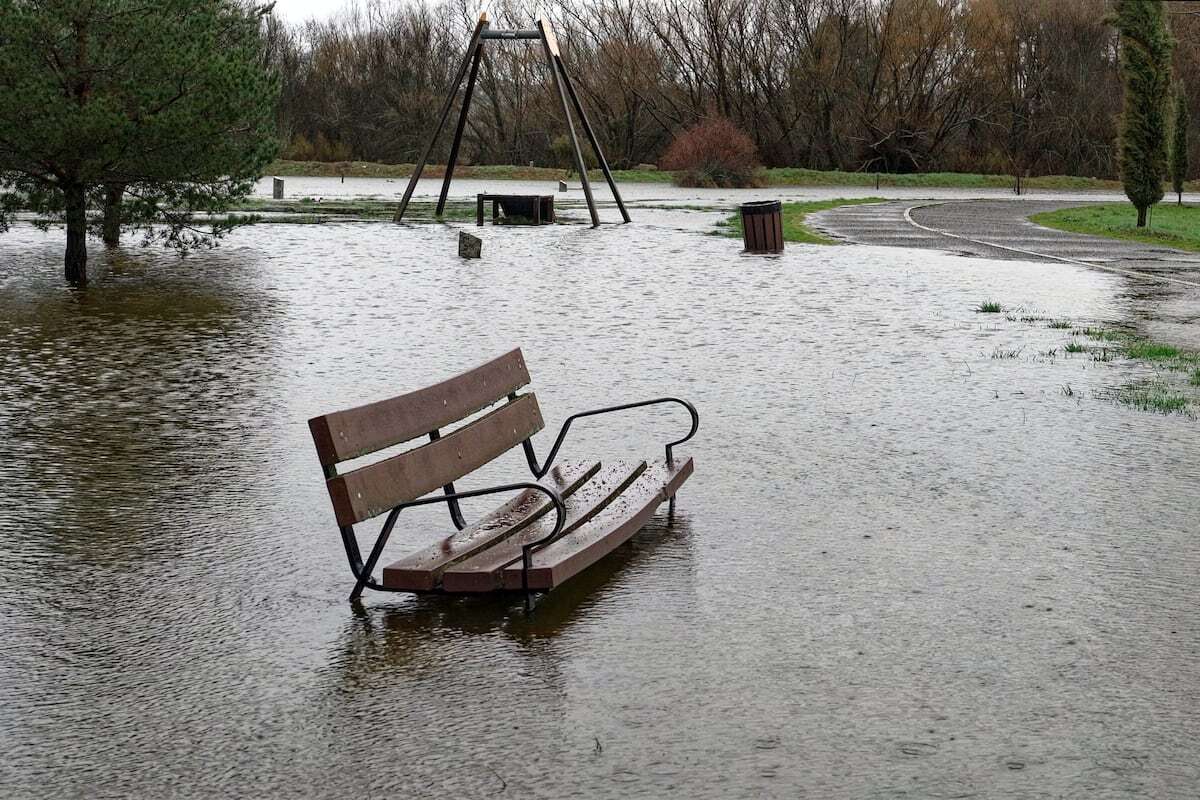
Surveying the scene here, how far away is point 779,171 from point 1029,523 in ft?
181

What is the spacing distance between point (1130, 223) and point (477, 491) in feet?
102

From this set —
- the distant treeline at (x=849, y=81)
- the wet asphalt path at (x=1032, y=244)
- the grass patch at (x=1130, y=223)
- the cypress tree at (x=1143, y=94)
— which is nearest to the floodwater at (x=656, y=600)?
the wet asphalt path at (x=1032, y=244)

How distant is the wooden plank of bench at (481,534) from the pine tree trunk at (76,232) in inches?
477

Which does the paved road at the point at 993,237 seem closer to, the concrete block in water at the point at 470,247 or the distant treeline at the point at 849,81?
the concrete block in water at the point at 470,247

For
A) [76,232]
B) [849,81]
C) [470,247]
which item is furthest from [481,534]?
[849,81]

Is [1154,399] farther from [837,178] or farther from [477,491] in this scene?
[837,178]

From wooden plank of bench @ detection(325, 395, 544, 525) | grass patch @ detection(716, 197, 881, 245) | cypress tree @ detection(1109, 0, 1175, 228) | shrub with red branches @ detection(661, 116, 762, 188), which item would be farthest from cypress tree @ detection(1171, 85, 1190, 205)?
wooden plank of bench @ detection(325, 395, 544, 525)

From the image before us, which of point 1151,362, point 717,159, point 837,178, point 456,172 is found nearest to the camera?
point 1151,362

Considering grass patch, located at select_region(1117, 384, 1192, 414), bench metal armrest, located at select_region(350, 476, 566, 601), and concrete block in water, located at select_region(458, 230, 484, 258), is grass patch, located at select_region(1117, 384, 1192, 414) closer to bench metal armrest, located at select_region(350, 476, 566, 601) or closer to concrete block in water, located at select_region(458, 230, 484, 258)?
bench metal armrest, located at select_region(350, 476, 566, 601)

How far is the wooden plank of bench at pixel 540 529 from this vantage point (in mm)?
5223

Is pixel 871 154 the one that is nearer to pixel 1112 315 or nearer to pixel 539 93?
pixel 539 93

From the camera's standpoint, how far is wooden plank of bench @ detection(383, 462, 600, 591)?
5.20 metres

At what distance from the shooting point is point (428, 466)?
577 cm

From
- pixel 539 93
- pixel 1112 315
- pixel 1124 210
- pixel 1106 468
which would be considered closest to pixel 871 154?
pixel 539 93
